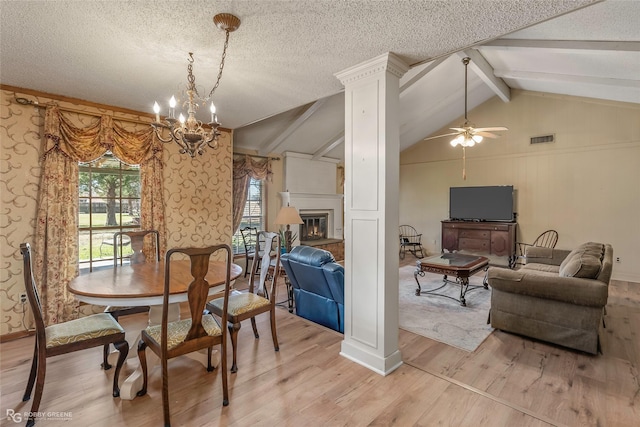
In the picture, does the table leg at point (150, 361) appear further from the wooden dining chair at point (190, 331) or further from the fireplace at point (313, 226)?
the fireplace at point (313, 226)

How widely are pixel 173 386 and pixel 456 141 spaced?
15.5 feet

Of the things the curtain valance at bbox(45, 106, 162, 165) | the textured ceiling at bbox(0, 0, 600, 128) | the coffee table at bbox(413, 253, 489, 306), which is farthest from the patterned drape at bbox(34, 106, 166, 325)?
the coffee table at bbox(413, 253, 489, 306)

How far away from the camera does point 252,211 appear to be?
6.04 metres

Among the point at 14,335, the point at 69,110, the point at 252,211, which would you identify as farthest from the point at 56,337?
the point at 252,211

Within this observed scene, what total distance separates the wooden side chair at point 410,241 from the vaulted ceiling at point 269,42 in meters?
4.59

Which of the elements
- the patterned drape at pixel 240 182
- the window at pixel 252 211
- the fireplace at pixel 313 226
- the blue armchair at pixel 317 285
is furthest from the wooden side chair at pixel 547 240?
the patterned drape at pixel 240 182

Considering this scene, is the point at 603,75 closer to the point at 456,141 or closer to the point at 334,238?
the point at 456,141

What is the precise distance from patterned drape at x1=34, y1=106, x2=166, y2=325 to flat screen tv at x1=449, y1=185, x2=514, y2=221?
21.6 ft

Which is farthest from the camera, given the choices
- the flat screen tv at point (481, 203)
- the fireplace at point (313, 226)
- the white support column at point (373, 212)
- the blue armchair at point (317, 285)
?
the fireplace at point (313, 226)

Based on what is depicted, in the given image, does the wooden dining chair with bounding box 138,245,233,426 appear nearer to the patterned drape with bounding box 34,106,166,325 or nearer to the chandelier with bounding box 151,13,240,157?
the chandelier with bounding box 151,13,240,157

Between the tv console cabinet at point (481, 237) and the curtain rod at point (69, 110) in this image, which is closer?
the curtain rod at point (69, 110)

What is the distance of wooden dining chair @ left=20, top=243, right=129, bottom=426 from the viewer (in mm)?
1818

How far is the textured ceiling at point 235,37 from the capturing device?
1.81 metres

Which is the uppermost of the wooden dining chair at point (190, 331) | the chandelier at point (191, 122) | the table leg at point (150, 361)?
the chandelier at point (191, 122)
